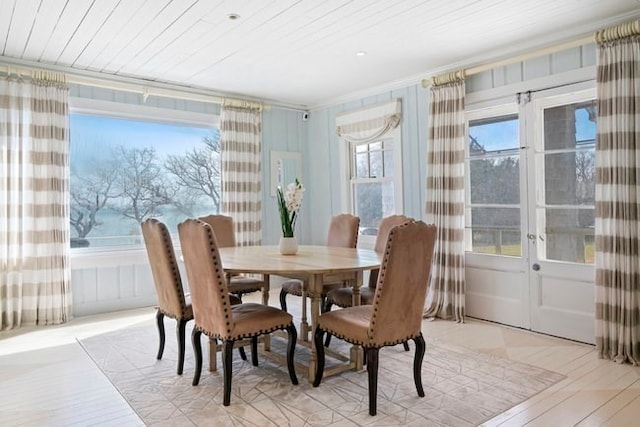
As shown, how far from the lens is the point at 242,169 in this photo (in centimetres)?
541

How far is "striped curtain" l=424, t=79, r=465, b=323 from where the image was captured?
13.7 ft

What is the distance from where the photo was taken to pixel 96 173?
4719 mm

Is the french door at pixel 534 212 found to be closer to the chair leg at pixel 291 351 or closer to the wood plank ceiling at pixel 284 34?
the wood plank ceiling at pixel 284 34

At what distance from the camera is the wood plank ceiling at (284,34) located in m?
3.03

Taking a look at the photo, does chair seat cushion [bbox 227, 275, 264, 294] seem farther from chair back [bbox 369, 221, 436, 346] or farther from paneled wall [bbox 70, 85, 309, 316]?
chair back [bbox 369, 221, 436, 346]

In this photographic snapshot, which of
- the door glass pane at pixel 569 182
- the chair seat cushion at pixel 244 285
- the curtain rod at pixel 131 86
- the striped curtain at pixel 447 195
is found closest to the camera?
the door glass pane at pixel 569 182

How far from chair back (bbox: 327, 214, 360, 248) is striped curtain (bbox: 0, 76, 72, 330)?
2.57m

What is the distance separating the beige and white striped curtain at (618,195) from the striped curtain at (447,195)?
3.85ft

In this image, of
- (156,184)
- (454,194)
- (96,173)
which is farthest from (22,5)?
(454,194)

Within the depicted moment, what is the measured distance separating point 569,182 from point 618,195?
49 cm

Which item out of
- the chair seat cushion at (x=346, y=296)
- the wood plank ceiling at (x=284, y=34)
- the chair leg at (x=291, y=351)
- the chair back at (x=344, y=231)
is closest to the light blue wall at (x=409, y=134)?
the wood plank ceiling at (x=284, y=34)

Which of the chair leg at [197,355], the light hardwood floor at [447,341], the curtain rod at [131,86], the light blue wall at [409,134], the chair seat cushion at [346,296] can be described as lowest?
the light hardwood floor at [447,341]

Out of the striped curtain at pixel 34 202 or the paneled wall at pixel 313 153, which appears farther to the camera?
Answer: the striped curtain at pixel 34 202

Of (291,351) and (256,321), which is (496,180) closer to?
(291,351)
